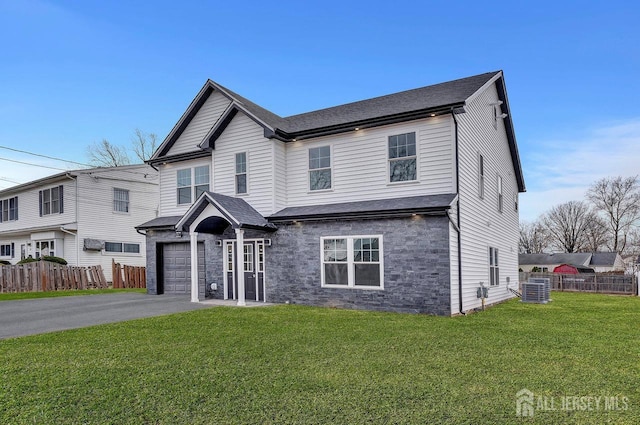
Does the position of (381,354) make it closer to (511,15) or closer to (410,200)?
(410,200)

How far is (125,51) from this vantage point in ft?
66.9

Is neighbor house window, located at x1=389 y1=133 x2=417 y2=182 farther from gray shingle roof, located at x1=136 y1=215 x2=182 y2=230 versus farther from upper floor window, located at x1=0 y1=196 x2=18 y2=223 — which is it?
upper floor window, located at x1=0 y1=196 x2=18 y2=223

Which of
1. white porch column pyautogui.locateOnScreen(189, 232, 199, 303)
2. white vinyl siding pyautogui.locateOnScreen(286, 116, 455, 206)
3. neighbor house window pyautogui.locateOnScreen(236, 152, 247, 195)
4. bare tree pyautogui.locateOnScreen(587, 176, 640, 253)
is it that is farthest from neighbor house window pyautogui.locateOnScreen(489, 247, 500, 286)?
bare tree pyautogui.locateOnScreen(587, 176, 640, 253)

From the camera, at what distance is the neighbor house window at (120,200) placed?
24.1 m

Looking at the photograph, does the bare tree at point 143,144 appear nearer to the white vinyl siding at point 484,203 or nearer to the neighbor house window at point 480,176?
the white vinyl siding at point 484,203

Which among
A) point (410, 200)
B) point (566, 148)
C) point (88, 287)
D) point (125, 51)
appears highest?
point (125, 51)

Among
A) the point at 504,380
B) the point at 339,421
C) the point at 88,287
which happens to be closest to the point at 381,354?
the point at 504,380

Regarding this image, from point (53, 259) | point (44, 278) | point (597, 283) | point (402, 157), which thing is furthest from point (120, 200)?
point (597, 283)

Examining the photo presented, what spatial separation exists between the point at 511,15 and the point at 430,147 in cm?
825

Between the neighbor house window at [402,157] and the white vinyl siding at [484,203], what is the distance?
4.41 feet

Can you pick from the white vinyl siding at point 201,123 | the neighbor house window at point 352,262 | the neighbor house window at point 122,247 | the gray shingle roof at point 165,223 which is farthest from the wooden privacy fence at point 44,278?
the neighbor house window at point 352,262

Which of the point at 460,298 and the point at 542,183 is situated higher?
the point at 542,183

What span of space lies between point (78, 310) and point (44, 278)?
8713mm

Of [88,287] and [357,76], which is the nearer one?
[88,287]
